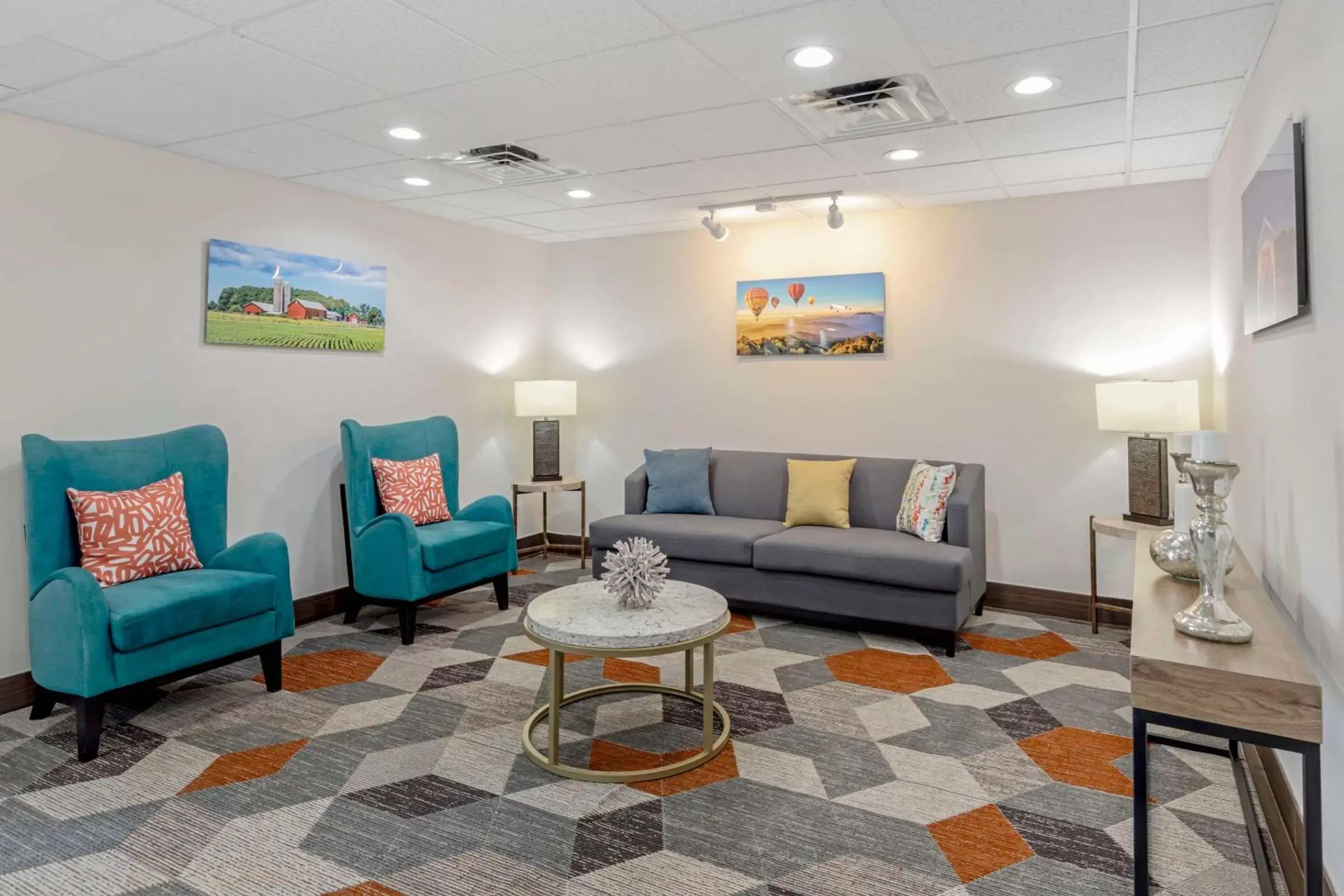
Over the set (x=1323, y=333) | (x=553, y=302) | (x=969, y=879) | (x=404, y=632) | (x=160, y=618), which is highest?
(x=553, y=302)

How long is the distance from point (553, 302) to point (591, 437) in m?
1.18

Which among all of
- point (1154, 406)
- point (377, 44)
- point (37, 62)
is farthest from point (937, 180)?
point (37, 62)

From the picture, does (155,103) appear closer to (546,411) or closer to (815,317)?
(546,411)

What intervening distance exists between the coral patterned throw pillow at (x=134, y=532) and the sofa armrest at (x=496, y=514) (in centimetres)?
164

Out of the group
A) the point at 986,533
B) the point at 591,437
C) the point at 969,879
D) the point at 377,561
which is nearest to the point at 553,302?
the point at 591,437

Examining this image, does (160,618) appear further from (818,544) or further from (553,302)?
(553,302)

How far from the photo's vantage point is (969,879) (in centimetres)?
222

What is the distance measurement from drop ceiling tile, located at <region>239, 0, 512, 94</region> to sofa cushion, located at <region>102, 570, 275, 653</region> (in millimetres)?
2152

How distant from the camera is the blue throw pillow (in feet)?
18.1

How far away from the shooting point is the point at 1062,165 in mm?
4207

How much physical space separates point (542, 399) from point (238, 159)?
2560 millimetres

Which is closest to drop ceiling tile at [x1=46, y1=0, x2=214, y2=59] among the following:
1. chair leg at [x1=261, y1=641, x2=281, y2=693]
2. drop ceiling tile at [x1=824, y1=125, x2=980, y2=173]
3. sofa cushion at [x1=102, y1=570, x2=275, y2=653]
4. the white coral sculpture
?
sofa cushion at [x1=102, y1=570, x2=275, y2=653]

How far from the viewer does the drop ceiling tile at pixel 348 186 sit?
4.55 m

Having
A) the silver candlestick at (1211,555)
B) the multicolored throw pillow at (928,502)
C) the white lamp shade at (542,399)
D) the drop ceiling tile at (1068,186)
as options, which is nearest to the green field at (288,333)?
the white lamp shade at (542,399)
